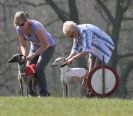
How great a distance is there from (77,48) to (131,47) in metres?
25.6

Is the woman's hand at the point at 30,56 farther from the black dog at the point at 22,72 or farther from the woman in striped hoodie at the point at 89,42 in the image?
the woman in striped hoodie at the point at 89,42

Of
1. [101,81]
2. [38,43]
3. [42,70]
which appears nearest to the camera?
[101,81]

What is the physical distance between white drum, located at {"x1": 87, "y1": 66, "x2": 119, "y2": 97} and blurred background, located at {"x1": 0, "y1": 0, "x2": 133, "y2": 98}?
67.8 feet

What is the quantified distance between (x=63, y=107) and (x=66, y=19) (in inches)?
974

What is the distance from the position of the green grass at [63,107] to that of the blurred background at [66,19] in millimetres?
22327

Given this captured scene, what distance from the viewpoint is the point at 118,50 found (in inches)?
1460

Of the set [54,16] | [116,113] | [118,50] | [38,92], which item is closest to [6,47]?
[54,16]

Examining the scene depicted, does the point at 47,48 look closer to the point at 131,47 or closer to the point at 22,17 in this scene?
the point at 22,17

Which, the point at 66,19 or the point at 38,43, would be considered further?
the point at 66,19

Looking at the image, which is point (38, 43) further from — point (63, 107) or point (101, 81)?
point (63, 107)

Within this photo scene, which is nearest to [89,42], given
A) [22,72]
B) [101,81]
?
[101,81]

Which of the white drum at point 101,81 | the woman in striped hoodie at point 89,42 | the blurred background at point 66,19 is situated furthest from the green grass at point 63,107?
the blurred background at point 66,19

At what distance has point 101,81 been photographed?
1235 cm

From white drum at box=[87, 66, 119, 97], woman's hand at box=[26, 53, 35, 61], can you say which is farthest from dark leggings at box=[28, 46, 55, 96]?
white drum at box=[87, 66, 119, 97]
